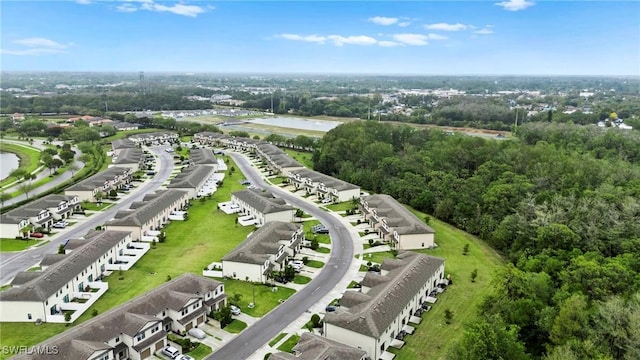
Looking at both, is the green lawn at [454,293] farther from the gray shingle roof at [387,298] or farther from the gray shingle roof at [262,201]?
the gray shingle roof at [262,201]

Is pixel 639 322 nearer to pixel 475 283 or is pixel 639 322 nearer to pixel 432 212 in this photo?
pixel 475 283

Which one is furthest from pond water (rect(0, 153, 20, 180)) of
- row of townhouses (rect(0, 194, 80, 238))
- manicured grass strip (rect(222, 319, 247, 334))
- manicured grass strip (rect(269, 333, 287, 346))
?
manicured grass strip (rect(269, 333, 287, 346))

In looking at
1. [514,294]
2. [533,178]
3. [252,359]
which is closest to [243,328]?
[252,359]

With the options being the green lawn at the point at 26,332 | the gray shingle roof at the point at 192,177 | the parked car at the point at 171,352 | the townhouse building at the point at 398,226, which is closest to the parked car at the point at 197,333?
the parked car at the point at 171,352

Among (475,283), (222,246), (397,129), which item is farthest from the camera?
(397,129)

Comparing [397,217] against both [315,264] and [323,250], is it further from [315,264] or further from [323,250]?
[315,264]

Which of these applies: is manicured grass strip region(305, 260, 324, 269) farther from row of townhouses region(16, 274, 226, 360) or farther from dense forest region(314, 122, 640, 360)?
dense forest region(314, 122, 640, 360)

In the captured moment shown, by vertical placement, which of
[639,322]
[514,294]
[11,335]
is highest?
[639,322]
